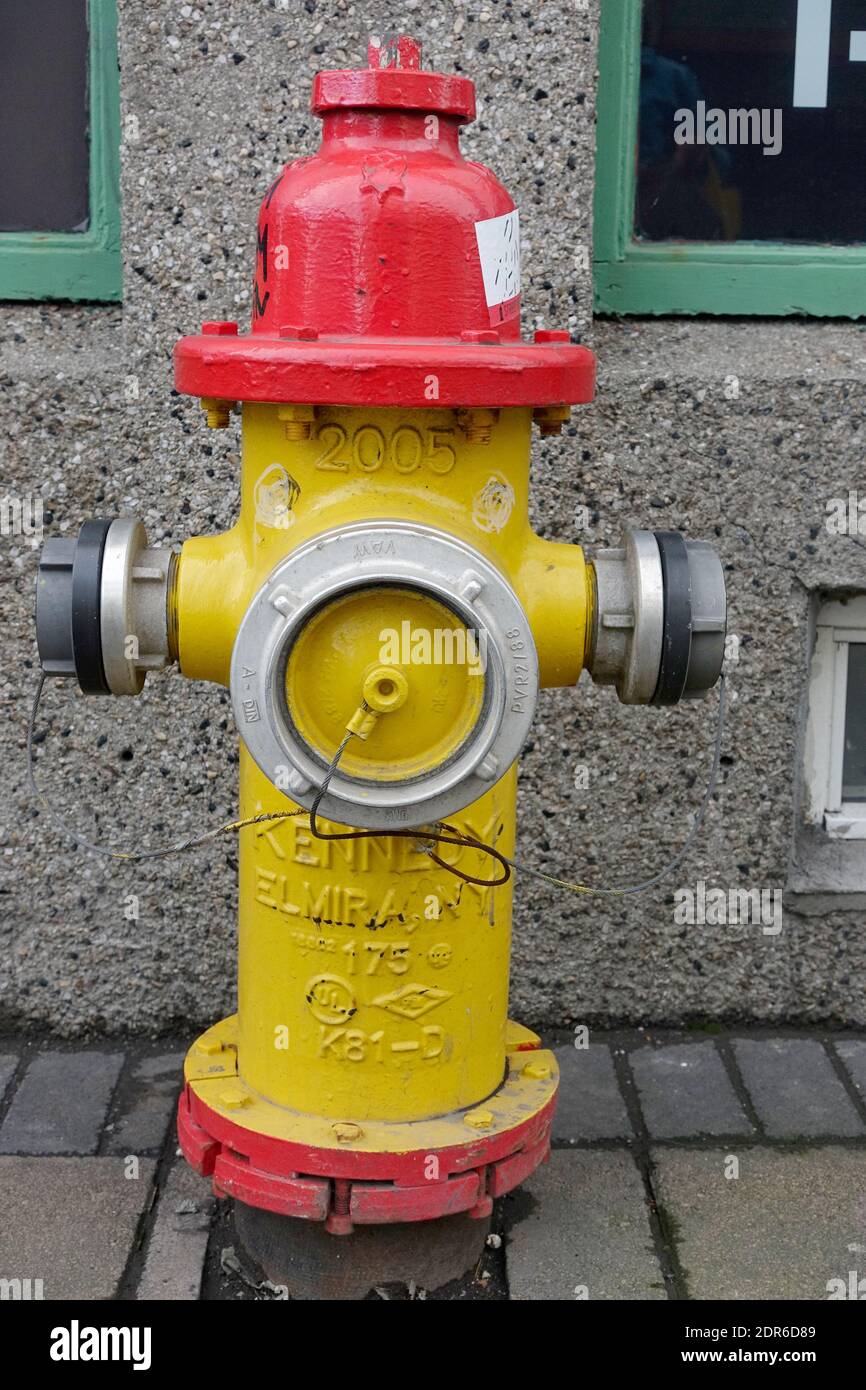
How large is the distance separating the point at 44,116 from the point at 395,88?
133cm

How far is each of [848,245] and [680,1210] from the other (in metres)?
1.98

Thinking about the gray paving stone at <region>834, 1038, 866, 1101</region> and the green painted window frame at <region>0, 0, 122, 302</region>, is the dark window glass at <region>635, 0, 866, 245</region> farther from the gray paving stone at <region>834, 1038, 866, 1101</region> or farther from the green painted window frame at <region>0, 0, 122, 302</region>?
the gray paving stone at <region>834, 1038, 866, 1101</region>

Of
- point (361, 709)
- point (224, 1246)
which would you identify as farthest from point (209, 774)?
point (361, 709)

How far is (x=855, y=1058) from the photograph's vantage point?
322 centimetres

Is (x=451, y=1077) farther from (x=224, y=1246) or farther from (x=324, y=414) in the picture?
(x=324, y=414)

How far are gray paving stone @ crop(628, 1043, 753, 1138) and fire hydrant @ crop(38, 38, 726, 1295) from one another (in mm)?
611

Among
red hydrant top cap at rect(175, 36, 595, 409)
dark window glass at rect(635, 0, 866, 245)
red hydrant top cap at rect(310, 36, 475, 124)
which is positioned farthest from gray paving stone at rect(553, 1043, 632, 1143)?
red hydrant top cap at rect(310, 36, 475, 124)

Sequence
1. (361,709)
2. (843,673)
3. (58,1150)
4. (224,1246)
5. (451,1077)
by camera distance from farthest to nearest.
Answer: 1. (843,673)
2. (58,1150)
3. (224,1246)
4. (451,1077)
5. (361,709)

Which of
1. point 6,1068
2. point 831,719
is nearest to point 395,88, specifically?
point 831,719

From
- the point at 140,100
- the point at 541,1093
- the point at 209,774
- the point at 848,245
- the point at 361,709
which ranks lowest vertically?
the point at 541,1093

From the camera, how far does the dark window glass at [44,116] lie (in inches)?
121

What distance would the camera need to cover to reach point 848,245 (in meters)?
3.19

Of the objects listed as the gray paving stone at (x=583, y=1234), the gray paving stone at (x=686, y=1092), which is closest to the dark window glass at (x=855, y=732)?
the gray paving stone at (x=686, y=1092)

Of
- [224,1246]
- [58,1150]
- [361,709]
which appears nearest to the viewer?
[361,709]
